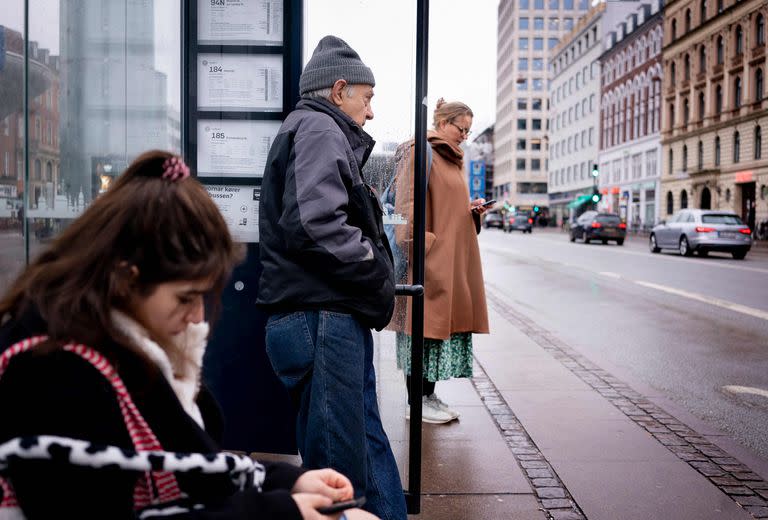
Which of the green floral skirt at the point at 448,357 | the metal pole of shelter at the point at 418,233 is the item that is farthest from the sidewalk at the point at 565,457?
the green floral skirt at the point at 448,357

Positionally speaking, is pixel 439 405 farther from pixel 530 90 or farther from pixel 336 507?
pixel 530 90

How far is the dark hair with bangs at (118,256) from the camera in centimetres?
120

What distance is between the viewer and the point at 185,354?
4.49 feet

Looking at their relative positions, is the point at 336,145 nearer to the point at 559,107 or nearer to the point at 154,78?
the point at 154,78

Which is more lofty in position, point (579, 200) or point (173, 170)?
point (579, 200)

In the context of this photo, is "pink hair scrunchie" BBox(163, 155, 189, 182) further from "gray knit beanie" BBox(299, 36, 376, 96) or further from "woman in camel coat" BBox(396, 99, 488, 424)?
"woman in camel coat" BBox(396, 99, 488, 424)

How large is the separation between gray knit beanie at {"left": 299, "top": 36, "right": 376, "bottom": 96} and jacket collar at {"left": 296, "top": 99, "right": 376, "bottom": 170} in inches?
3.4

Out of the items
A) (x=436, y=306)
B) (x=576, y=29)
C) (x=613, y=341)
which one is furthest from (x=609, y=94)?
(x=436, y=306)

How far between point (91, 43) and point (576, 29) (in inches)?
3382

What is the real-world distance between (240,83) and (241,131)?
0.22 m

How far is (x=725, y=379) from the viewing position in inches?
262

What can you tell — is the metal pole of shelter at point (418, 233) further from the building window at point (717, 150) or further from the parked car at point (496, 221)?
the parked car at point (496, 221)

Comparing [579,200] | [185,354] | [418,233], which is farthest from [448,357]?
[579,200]

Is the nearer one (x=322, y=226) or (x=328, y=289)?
(x=322, y=226)
